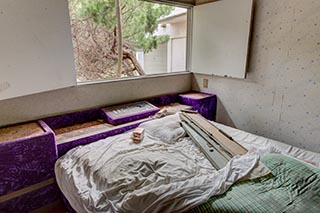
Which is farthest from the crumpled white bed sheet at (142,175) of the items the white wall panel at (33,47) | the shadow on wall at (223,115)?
the shadow on wall at (223,115)

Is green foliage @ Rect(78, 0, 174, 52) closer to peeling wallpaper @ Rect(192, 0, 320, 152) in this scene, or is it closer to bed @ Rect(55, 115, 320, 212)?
peeling wallpaper @ Rect(192, 0, 320, 152)

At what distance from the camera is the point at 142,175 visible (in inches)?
50.2

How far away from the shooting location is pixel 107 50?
2756mm

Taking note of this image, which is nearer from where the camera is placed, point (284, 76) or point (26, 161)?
point (26, 161)

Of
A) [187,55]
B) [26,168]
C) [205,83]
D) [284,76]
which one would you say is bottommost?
[26,168]

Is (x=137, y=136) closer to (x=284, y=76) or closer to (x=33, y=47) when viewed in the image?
(x=33, y=47)

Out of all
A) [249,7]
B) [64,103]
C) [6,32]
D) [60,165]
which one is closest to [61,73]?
[64,103]

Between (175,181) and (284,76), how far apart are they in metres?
1.79

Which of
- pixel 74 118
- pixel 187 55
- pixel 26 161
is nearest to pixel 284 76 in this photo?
pixel 187 55

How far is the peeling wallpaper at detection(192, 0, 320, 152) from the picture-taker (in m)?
2.01

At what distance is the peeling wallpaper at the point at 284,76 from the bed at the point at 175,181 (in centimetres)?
57

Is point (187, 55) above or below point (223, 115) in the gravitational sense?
above

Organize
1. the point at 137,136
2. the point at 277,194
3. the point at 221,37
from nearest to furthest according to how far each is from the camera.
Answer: the point at 277,194, the point at 137,136, the point at 221,37

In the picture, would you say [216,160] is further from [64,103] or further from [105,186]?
[64,103]
